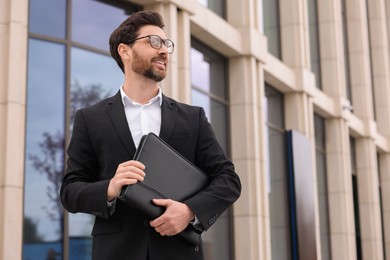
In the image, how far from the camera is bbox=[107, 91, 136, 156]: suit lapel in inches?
121

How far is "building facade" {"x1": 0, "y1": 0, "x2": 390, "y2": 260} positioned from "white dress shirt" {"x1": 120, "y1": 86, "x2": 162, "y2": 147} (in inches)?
296

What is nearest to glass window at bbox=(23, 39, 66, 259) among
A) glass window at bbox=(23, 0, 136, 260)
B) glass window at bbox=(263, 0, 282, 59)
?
glass window at bbox=(23, 0, 136, 260)

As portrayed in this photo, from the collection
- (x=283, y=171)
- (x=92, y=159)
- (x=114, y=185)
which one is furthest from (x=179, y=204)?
(x=283, y=171)

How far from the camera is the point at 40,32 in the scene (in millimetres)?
11570

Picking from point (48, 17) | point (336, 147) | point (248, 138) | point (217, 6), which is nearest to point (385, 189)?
point (336, 147)

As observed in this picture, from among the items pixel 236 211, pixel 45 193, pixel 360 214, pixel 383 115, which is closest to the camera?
pixel 45 193

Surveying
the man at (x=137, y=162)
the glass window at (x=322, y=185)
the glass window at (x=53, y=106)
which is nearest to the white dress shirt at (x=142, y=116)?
the man at (x=137, y=162)

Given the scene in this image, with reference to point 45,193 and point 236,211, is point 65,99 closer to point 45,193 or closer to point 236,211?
point 45,193

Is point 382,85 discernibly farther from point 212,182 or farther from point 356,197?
point 212,182

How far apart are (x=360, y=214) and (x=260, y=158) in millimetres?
11738

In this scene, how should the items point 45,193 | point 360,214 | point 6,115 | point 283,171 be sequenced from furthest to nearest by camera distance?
point 360,214
point 283,171
point 45,193
point 6,115

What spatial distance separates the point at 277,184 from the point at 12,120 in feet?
32.8

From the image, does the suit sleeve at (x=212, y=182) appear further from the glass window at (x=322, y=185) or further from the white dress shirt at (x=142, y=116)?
the glass window at (x=322, y=185)

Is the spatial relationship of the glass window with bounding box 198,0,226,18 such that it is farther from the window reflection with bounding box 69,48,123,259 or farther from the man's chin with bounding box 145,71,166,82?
the man's chin with bounding box 145,71,166,82
